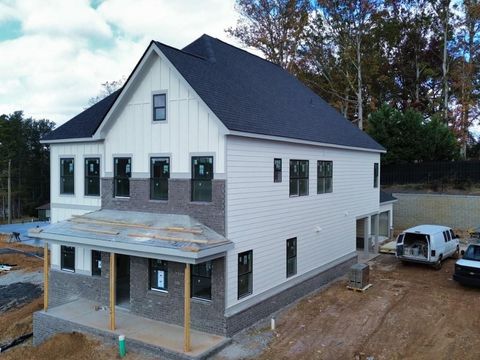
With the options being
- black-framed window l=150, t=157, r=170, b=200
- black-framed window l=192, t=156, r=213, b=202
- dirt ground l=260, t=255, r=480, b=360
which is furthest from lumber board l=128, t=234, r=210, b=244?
dirt ground l=260, t=255, r=480, b=360

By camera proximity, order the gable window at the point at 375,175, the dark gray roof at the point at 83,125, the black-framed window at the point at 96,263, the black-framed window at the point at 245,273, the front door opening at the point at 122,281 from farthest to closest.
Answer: the gable window at the point at 375,175 → the dark gray roof at the point at 83,125 → the black-framed window at the point at 96,263 → the front door opening at the point at 122,281 → the black-framed window at the point at 245,273

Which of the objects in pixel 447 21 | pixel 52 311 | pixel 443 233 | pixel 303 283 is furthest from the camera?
pixel 447 21

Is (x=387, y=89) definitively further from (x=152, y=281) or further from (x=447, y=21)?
(x=152, y=281)

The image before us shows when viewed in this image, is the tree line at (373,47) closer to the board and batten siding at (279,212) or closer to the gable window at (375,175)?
the gable window at (375,175)

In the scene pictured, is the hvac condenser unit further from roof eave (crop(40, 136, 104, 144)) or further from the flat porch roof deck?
roof eave (crop(40, 136, 104, 144))

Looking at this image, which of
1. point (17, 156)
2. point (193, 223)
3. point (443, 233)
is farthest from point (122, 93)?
point (17, 156)

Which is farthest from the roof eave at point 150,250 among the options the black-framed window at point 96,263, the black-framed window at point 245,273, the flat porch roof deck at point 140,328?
the flat porch roof deck at point 140,328
